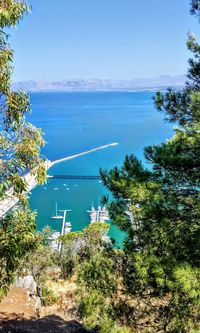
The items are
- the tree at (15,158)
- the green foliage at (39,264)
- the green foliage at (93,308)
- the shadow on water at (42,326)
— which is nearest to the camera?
the tree at (15,158)

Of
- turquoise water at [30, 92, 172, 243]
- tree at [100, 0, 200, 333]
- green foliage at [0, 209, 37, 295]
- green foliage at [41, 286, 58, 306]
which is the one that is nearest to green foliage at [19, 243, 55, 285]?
green foliage at [41, 286, 58, 306]

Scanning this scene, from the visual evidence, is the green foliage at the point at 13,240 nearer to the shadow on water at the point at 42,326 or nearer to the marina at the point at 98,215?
the shadow on water at the point at 42,326

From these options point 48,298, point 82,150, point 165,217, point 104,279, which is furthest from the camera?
point 82,150

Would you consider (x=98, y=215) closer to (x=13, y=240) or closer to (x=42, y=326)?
(x=42, y=326)

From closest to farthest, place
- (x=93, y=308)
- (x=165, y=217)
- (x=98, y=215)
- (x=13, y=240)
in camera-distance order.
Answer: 1. (x=13, y=240)
2. (x=165, y=217)
3. (x=93, y=308)
4. (x=98, y=215)

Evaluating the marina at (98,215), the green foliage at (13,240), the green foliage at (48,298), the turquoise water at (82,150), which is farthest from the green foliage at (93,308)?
the marina at (98,215)

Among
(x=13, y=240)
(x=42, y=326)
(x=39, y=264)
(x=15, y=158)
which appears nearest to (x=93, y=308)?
(x=13, y=240)
